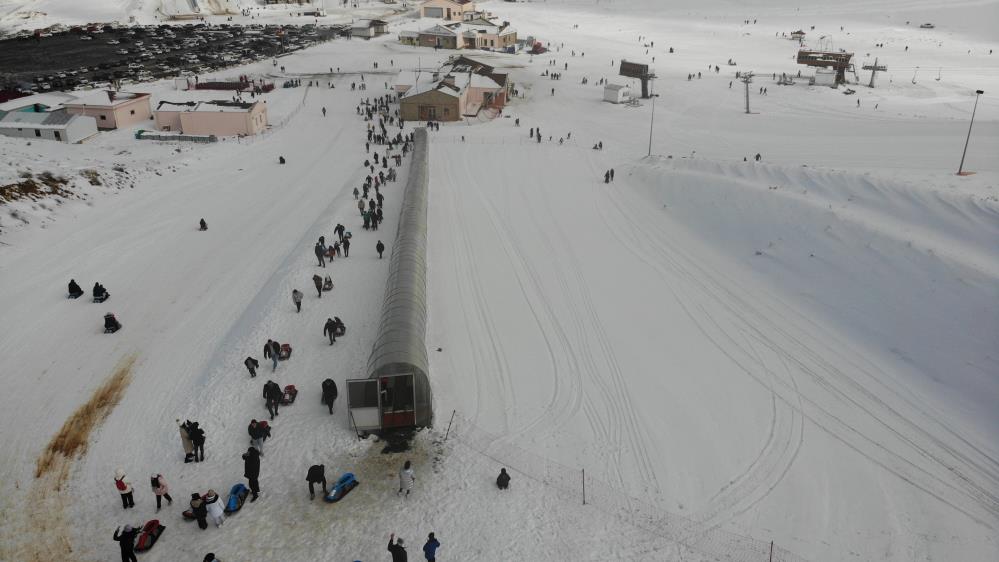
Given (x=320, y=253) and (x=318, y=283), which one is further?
(x=320, y=253)

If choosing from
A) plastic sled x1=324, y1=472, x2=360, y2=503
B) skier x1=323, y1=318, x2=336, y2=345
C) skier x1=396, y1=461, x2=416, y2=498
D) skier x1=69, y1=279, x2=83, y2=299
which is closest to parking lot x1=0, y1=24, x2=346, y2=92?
skier x1=69, y1=279, x2=83, y2=299

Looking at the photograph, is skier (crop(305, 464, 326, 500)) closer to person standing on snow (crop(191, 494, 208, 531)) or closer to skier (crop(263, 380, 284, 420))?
person standing on snow (crop(191, 494, 208, 531))

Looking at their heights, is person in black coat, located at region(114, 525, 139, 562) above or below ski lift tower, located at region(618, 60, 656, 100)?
below

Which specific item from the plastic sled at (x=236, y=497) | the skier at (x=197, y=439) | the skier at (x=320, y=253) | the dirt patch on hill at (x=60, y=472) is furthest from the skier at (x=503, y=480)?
the skier at (x=320, y=253)

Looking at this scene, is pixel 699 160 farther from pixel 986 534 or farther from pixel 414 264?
pixel 986 534

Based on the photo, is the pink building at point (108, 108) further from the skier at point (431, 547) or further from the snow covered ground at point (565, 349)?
the skier at point (431, 547)

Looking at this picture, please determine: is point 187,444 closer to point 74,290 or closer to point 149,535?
point 149,535

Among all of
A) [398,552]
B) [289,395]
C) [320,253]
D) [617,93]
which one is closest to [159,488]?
[289,395]
